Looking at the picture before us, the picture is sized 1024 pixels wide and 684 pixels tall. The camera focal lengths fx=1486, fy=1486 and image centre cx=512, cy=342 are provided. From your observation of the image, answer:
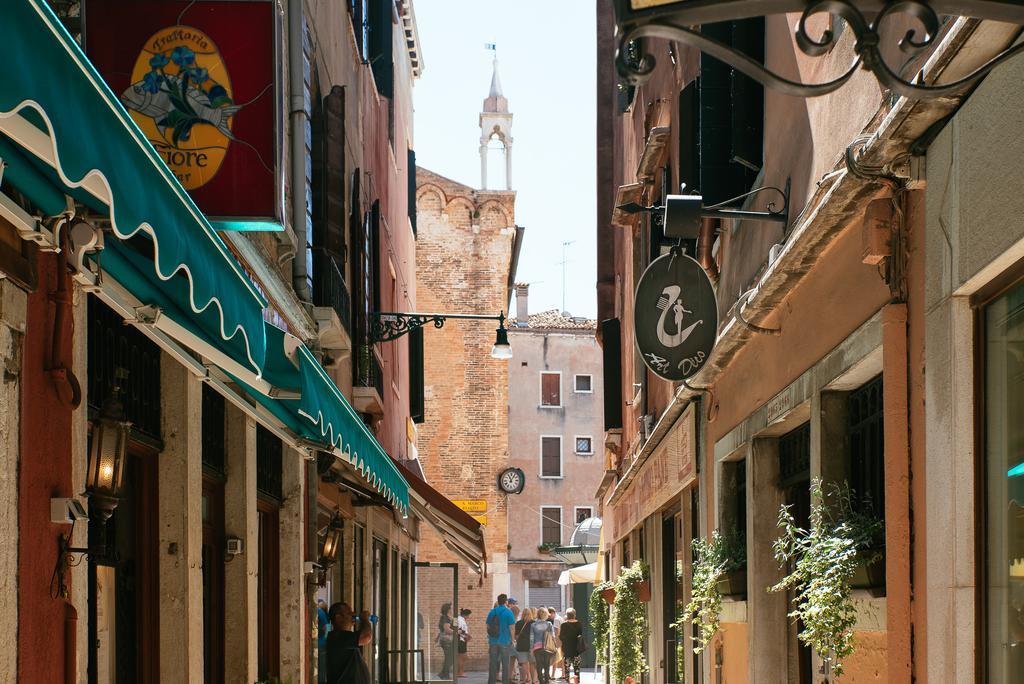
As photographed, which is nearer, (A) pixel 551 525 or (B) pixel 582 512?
(A) pixel 551 525

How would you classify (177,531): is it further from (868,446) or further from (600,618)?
(600,618)

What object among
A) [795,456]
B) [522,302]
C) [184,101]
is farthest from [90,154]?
[522,302]

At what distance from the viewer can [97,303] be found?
547 centimetres

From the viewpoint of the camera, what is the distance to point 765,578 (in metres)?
8.23

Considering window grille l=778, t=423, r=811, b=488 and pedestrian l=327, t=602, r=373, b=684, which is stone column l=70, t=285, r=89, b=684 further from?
pedestrian l=327, t=602, r=373, b=684

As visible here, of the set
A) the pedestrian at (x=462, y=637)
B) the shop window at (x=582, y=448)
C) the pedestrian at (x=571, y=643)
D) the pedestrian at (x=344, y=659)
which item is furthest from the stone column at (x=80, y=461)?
the shop window at (x=582, y=448)

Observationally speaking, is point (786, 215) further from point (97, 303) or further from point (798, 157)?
point (97, 303)

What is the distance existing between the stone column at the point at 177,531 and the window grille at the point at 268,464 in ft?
8.42

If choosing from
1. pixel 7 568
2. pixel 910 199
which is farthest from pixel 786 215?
pixel 7 568

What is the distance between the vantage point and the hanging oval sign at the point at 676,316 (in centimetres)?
851

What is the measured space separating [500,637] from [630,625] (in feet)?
29.1

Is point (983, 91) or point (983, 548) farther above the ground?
point (983, 91)

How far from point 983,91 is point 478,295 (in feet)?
108

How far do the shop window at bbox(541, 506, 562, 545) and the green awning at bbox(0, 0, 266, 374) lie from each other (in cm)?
4349
